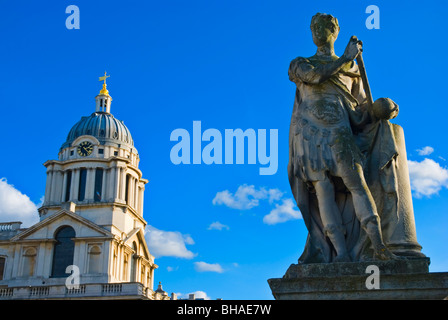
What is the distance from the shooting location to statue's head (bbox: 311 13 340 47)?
24.4 ft

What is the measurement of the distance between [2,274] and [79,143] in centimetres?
1553

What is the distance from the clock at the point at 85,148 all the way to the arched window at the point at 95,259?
37.1 feet

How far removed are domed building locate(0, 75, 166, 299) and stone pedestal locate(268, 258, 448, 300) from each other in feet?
143

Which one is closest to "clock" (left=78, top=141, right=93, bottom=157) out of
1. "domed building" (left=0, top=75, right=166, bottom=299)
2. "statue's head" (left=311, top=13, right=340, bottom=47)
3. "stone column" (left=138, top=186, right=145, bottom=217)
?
"domed building" (left=0, top=75, right=166, bottom=299)

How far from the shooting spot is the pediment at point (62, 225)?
5578cm

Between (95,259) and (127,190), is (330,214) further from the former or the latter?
(127,190)

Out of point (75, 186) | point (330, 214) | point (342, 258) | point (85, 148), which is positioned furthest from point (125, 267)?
point (342, 258)

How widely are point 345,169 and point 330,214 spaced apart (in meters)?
0.56
